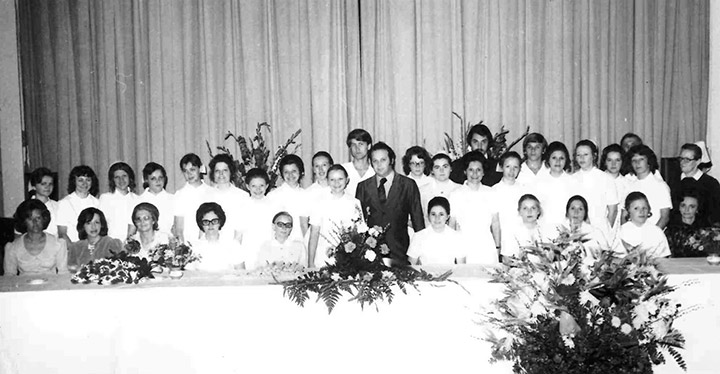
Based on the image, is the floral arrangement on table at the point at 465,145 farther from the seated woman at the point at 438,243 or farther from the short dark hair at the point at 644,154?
the seated woman at the point at 438,243

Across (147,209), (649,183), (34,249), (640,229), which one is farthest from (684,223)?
(34,249)

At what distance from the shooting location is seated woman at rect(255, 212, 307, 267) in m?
5.11

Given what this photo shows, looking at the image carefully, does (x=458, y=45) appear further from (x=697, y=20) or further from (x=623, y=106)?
(x=697, y=20)

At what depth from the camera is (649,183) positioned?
19.9ft

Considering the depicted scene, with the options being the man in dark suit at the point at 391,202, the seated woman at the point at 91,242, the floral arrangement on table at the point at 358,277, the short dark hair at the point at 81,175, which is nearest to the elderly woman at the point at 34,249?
the seated woman at the point at 91,242

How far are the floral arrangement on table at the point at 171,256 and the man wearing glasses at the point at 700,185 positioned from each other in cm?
423

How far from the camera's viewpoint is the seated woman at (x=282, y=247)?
5105 mm

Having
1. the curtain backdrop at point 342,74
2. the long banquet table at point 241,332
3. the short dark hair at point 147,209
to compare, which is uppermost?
the curtain backdrop at point 342,74

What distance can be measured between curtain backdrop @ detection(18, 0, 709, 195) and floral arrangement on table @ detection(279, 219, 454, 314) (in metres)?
4.57

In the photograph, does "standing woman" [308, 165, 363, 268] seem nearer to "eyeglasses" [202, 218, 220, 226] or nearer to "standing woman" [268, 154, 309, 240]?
"standing woman" [268, 154, 309, 240]

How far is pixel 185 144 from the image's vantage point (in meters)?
8.58

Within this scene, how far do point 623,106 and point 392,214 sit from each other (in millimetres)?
4312

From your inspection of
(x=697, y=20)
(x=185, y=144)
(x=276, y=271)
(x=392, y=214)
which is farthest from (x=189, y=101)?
(x=697, y=20)

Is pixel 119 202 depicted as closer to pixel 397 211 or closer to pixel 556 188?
pixel 397 211
